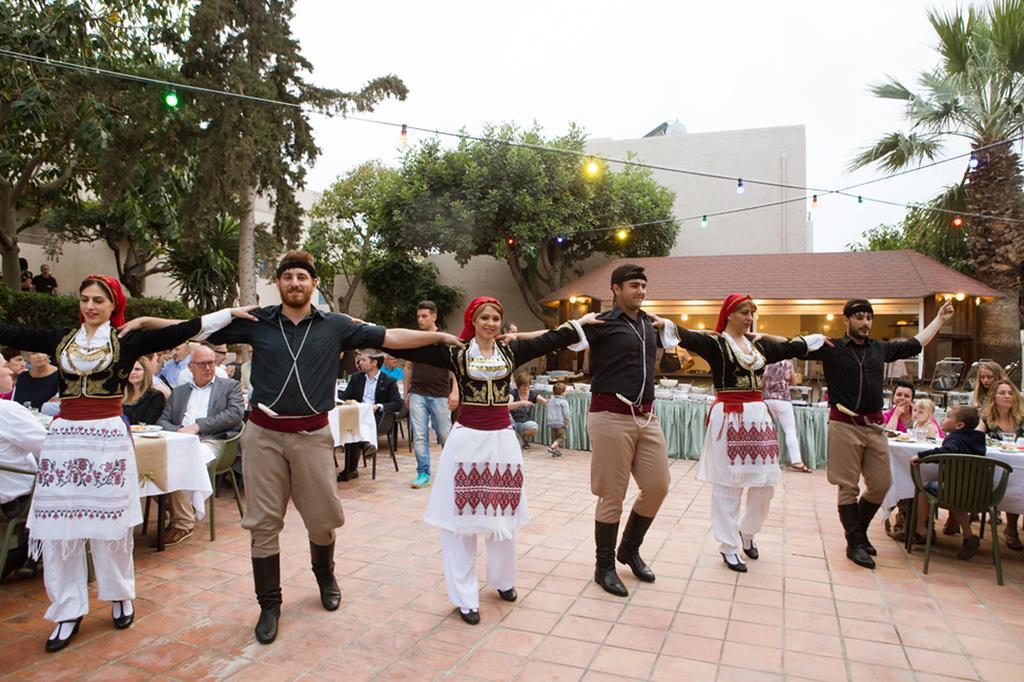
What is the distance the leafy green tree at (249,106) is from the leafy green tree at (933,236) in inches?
453

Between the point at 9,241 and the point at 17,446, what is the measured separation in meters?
11.4

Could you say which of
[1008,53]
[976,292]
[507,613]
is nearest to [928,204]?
[976,292]

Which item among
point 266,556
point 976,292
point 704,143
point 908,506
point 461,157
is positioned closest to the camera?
point 266,556

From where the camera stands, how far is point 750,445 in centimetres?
426

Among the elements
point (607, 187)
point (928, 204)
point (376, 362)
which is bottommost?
point (376, 362)

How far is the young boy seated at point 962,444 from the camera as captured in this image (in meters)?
4.52

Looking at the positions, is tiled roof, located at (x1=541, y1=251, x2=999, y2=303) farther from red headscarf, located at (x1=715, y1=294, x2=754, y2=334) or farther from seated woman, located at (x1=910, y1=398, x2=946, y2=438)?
red headscarf, located at (x1=715, y1=294, x2=754, y2=334)

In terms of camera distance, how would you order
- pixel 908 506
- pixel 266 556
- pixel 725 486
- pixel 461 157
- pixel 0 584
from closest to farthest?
1. pixel 266 556
2. pixel 0 584
3. pixel 725 486
4. pixel 908 506
5. pixel 461 157

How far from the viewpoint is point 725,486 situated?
4332 millimetres

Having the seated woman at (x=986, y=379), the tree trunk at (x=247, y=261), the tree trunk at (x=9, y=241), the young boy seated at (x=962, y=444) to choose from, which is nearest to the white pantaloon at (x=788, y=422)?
the seated woman at (x=986, y=379)

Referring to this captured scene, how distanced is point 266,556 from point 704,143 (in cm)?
2173

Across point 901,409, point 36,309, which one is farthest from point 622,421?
point 36,309

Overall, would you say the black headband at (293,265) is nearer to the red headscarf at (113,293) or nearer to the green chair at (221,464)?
the red headscarf at (113,293)

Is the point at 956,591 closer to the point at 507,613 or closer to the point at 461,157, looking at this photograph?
the point at 507,613
